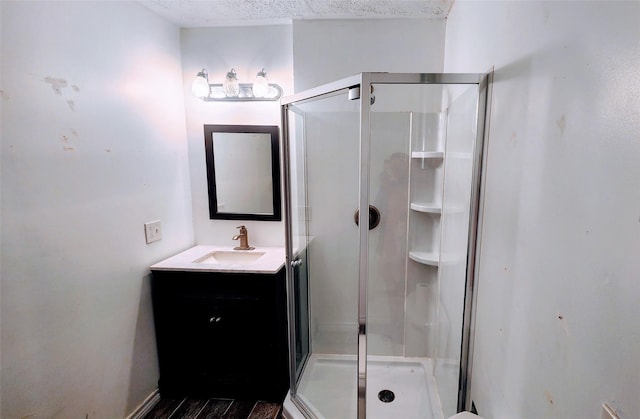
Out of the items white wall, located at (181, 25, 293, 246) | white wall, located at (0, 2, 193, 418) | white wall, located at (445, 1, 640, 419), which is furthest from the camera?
white wall, located at (181, 25, 293, 246)

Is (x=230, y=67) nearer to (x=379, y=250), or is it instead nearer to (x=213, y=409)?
(x=379, y=250)

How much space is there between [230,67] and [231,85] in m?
0.22

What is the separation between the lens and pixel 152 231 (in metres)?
1.71

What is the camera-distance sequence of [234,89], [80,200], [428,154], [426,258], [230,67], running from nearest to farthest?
1. [80,200]
2. [428,154]
3. [426,258]
4. [234,89]
5. [230,67]

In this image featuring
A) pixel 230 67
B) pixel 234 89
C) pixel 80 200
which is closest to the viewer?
pixel 80 200

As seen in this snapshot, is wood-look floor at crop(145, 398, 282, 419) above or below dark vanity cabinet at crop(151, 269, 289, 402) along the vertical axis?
below

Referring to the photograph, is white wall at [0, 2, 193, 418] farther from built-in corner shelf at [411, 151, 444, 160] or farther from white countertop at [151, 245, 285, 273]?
built-in corner shelf at [411, 151, 444, 160]

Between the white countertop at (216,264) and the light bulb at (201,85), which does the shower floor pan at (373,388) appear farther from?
the light bulb at (201,85)

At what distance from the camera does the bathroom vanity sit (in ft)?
5.53

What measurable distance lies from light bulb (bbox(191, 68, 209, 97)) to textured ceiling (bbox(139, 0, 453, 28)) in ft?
1.16

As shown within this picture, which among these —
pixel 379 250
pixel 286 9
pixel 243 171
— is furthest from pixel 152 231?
pixel 286 9

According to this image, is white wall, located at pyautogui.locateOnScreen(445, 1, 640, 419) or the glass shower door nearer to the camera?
white wall, located at pyautogui.locateOnScreen(445, 1, 640, 419)

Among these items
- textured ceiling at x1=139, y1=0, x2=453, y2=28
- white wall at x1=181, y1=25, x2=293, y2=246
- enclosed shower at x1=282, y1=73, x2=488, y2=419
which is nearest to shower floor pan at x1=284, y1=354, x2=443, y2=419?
enclosed shower at x1=282, y1=73, x2=488, y2=419

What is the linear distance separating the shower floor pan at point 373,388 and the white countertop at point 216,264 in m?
0.73
